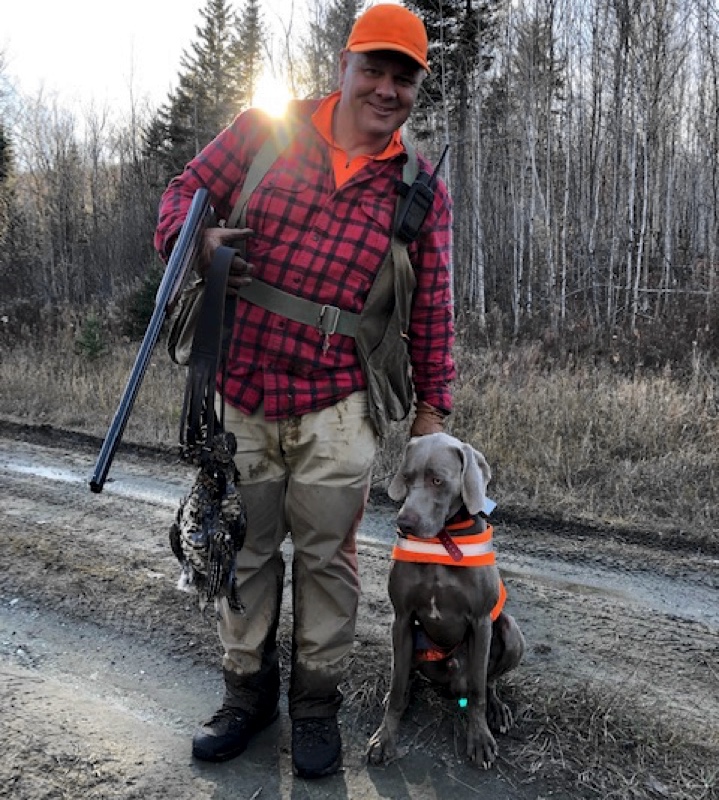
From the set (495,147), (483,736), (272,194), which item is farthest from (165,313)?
(495,147)

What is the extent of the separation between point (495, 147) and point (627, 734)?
2012cm

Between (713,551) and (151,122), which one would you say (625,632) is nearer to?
(713,551)

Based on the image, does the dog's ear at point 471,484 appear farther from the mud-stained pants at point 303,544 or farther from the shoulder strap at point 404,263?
the shoulder strap at point 404,263

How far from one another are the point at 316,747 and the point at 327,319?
160cm

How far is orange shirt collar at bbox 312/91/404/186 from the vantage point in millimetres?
2639

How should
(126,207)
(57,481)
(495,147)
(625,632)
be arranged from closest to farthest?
(625,632), (57,481), (495,147), (126,207)

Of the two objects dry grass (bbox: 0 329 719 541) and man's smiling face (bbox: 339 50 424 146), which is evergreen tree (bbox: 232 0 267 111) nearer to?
dry grass (bbox: 0 329 719 541)

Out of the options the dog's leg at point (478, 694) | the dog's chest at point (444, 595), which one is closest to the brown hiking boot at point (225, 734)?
the dog's chest at point (444, 595)

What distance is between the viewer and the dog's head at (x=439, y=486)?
9.11ft

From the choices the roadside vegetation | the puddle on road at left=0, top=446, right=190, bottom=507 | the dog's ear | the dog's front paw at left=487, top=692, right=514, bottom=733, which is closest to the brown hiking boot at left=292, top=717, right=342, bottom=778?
the dog's front paw at left=487, top=692, right=514, bottom=733

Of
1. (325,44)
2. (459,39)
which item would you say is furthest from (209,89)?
(459,39)

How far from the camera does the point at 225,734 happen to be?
109 inches

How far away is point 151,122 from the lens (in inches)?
1170

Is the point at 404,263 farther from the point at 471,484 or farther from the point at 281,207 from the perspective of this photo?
the point at 471,484
